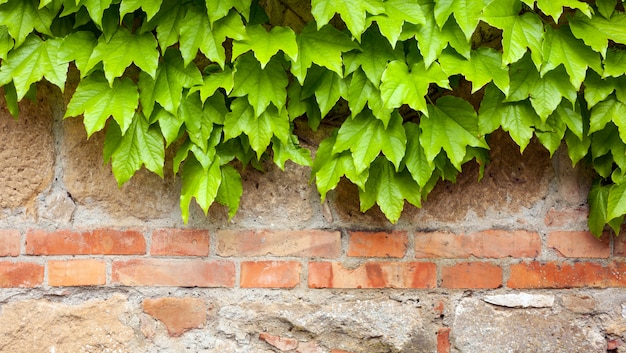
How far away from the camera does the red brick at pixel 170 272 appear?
1389 mm

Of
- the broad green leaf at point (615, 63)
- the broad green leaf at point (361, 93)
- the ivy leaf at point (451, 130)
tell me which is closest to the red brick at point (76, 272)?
the broad green leaf at point (361, 93)

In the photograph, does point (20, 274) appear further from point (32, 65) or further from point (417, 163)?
point (417, 163)

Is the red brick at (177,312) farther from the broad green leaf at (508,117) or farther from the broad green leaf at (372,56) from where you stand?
the broad green leaf at (508,117)

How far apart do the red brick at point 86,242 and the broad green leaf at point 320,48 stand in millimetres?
536

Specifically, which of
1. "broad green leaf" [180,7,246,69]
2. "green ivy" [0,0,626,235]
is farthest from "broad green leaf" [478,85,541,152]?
"broad green leaf" [180,7,246,69]

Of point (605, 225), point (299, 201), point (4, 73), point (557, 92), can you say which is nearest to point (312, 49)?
point (299, 201)

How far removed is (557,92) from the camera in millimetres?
1254

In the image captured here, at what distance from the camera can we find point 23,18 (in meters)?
1.25

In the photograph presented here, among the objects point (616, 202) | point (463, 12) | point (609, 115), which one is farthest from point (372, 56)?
point (616, 202)

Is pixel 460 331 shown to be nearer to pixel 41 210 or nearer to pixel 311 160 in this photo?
pixel 311 160

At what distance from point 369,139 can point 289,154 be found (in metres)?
0.18

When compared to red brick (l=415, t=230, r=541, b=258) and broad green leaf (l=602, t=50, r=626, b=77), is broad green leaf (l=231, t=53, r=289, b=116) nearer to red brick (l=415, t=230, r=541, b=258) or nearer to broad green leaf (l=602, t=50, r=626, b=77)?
red brick (l=415, t=230, r=541, b=258)

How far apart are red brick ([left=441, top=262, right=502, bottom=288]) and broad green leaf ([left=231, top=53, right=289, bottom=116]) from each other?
55cm

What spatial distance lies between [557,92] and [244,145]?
2.15ft
